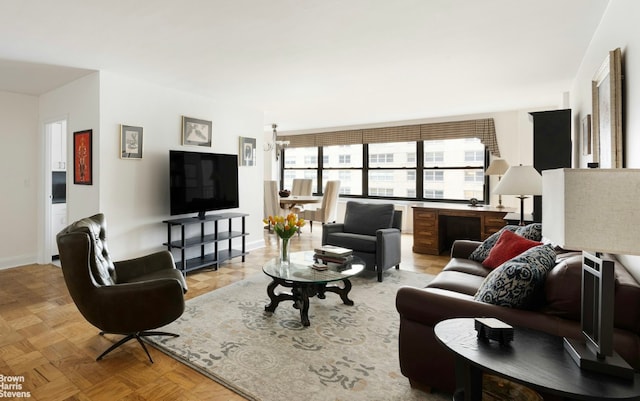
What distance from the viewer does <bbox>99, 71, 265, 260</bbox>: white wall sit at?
3898 millimetres

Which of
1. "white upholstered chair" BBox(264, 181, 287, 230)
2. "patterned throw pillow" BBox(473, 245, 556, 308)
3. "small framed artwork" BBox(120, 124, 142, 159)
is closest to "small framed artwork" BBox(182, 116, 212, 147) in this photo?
"small framed artwork" BBox(120, 124, 142, 159)

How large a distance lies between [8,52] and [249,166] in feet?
10.1

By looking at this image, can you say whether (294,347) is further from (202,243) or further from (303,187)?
(303,187)

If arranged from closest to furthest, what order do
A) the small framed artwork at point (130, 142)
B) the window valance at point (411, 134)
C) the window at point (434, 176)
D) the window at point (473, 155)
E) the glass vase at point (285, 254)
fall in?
the glass vase at point (285, 254), the small framed artwork at point (130, 142), the window valance at point (411, 134), the window at point (473, 155), the window at point (434, 176)

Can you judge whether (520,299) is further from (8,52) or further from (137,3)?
(8,52)

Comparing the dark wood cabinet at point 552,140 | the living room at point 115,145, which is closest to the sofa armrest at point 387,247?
the dark wood cabinet at point 552,140

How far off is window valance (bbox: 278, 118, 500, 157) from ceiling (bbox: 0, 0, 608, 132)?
1412 mm

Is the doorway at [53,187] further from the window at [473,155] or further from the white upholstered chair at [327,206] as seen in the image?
the window at [473,155]

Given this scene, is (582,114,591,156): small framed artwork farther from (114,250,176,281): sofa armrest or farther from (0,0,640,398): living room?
(114,250,176,281): sofa armrest

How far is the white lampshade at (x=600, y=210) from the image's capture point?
1.02 meters

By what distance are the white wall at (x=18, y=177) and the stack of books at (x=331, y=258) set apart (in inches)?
166

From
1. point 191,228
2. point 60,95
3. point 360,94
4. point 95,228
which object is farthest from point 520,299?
point 60,95

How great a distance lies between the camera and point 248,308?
10.6 ft

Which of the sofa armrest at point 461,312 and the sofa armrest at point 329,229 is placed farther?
the sofa armrest at point 329,229
